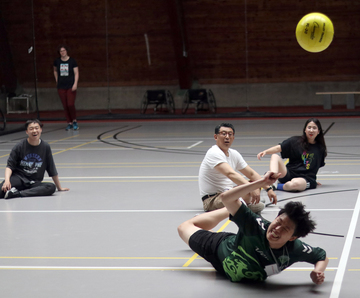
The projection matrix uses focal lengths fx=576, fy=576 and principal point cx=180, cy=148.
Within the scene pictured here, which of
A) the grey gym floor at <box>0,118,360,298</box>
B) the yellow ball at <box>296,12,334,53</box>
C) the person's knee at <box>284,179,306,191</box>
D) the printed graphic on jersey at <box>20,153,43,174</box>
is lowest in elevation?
the grey gym floor at <box>0,118,360,298</box>

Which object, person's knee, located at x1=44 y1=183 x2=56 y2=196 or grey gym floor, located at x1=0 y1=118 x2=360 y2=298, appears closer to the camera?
grey gym floor, located at x1=0 y1=118 x2=360 y2=298

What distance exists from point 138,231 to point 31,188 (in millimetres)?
2181

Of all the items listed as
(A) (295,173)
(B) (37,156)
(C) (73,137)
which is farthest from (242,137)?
(B) (37,156)

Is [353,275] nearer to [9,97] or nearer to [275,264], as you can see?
[275,264]

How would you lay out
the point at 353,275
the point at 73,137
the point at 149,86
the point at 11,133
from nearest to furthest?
the point at 353,275, the point at 73,137, the point at 11,133, the point at 149,86

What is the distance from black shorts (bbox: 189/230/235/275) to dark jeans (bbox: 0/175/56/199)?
3.10 metres

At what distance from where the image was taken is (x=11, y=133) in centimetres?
1425

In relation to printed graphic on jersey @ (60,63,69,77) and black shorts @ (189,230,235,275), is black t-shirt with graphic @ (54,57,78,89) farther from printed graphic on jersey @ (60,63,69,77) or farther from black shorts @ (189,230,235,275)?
black shorts @ (189,230,235,275)

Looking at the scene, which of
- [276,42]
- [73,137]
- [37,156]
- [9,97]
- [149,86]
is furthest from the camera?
[149,86]

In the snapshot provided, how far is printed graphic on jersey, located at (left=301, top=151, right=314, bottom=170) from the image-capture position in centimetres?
677

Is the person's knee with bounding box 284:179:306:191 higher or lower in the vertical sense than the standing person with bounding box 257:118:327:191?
lower

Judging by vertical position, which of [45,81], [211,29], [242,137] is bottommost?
[242,137]

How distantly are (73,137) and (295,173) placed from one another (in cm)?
730

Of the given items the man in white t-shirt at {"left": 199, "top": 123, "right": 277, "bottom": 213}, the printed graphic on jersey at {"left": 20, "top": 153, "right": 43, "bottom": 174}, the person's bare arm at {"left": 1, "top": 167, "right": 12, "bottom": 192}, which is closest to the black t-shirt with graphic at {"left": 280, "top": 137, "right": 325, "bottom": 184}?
the man in white t-shirt at {"left": 199, "top": 123, "right": 277, "bottom": 213}
